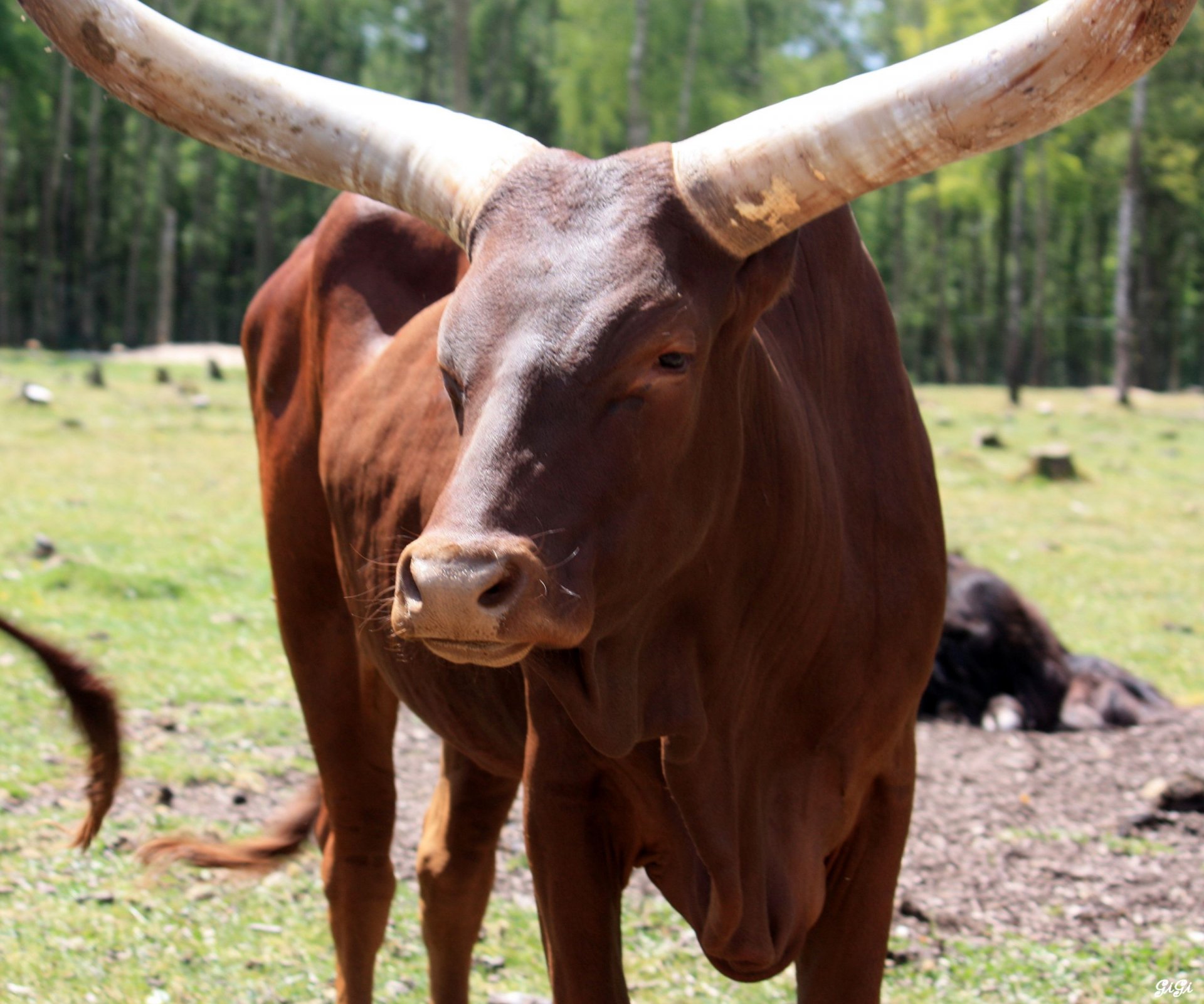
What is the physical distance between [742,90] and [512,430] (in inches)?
1582

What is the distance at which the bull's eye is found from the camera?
2191mm

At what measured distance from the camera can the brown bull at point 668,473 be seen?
2.06 meters

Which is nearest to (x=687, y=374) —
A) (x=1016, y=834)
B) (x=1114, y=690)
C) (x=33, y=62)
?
(x=1016, y=834)

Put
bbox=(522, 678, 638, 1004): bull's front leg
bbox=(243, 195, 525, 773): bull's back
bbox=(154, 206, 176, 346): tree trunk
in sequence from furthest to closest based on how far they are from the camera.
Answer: bbox=(154, 206, 176, 346): tree trunk < bbox=(243, 195, 525, 773): bull's back < bbox=(522, 678, 638, 1004): bull's front leg

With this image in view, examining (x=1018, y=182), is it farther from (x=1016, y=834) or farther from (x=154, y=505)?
(x=1016, y=834)

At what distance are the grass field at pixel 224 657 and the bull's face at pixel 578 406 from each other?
233 cm

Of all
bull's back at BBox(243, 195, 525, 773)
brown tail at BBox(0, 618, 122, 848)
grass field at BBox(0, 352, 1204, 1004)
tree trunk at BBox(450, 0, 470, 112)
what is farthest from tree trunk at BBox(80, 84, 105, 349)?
brown tail at BBox(0, 618, 122, 848)

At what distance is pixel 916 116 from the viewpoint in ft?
6.89

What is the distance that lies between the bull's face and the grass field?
2.33m

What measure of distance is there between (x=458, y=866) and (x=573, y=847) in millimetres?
1446

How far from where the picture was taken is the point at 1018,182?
85.8 ft

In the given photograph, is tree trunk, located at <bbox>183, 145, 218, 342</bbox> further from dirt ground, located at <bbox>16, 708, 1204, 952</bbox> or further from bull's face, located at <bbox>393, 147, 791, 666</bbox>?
bull's face, located at <bbox>393, 147, 791, 666</bbox>

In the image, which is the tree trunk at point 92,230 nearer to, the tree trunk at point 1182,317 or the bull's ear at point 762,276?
the tree trunk at point 1182,317

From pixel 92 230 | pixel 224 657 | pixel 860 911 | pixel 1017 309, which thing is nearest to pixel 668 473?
pixel 860 911
